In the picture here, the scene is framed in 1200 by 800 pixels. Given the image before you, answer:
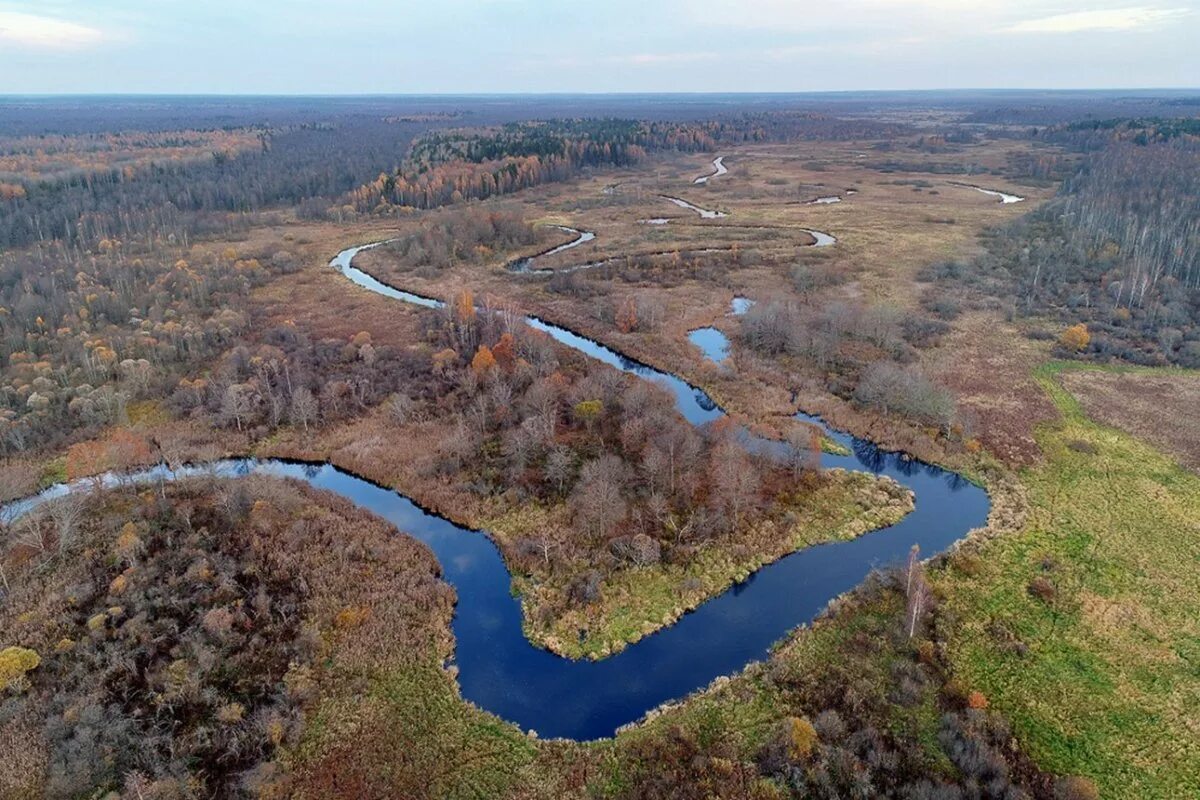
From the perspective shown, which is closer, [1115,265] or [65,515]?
[65,515]

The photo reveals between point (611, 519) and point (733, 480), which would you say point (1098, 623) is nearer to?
point (733, 480)

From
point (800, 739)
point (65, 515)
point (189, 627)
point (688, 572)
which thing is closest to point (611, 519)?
point (688, 572)

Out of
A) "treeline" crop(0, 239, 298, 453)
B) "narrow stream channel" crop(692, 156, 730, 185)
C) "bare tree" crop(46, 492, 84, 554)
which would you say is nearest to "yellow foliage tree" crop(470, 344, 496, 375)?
"treeline" crop(0, 239, 298, 453)

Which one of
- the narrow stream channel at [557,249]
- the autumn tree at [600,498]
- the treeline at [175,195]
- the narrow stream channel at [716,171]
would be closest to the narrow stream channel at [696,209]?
the narrow stream channel at [716,171]

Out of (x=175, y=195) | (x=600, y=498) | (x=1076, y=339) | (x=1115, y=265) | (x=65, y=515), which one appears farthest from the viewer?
(x=175, y=195)

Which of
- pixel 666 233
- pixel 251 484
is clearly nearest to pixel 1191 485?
pixel 251 484

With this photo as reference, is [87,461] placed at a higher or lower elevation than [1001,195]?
lower

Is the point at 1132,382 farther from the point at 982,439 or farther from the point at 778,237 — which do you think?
the point at 778,237
